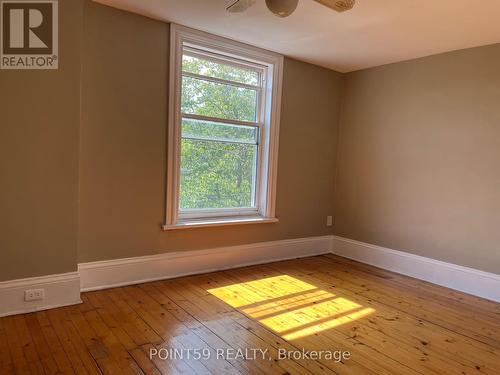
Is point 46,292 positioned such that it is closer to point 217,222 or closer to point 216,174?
point 217,222

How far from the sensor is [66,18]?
254cm

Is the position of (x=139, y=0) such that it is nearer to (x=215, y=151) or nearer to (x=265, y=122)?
(x=215, y=151)

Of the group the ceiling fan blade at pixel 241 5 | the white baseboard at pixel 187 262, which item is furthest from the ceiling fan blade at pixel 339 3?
the white baseboard at pixel 187 262

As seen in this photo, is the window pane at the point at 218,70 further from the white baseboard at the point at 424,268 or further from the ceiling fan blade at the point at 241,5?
the white baseboard at the point at 424,268

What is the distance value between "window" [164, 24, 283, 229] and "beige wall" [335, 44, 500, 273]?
3.66ft

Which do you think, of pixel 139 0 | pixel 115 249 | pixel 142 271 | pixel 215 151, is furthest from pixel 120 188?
pixel 139 0

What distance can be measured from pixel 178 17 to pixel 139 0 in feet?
1.25

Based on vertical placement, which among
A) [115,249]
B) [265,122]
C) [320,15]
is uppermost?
[320,15]

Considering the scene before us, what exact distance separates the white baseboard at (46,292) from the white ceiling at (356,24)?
7.14 ft

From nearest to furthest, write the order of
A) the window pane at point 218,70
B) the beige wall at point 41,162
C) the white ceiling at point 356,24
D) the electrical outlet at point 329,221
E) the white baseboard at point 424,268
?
the beige wall at point 41,162, the white ceiling at point 356,24, the white baseboard at point 424,268, the window pane at point 218,70, the electrical outlet at point 329,221

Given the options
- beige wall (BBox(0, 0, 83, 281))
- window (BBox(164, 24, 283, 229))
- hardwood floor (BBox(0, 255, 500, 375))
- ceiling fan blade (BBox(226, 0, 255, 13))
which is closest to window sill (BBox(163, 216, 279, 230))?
window (BBox(164, 24, 283, 229))

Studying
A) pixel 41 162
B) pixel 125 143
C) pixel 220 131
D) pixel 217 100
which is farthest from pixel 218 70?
pixel 41 162

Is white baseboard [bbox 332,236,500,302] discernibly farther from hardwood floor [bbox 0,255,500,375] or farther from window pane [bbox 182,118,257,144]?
window pane [bbox 182,118,257,144]

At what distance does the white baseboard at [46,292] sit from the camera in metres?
2.46
